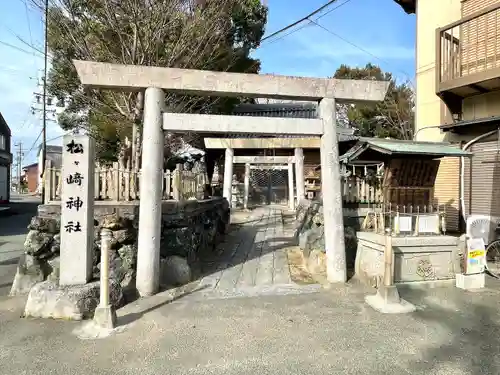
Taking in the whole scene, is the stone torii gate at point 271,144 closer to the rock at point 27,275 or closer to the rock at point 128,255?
the rock at point 128,255

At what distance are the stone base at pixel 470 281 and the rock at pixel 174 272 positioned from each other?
4932 mm

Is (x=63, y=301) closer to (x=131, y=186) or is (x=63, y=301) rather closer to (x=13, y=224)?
(x=131, y=186)

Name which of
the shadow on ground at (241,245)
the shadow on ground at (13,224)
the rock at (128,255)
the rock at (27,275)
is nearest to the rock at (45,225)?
the rock at (27,275)

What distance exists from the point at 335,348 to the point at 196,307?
2.31 metres

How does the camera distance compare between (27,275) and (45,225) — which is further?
(45,225)

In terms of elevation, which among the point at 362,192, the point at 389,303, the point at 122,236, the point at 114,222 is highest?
the point at 362,192

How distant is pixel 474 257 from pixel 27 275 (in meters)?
8.35

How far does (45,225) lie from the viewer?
732cm

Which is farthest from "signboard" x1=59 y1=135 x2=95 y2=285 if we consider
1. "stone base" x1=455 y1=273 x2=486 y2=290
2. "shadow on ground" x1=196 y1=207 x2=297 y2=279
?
"stone base" x1=455 y1=273 x2=486 y2=290

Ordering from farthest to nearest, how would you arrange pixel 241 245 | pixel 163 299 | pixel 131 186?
pixel 241 245 < pixel 131 186 < pixel 163 299

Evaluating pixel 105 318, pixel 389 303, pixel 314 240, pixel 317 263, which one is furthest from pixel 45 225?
pixel 389 303

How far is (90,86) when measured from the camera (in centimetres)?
606

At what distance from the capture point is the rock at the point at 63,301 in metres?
5.28

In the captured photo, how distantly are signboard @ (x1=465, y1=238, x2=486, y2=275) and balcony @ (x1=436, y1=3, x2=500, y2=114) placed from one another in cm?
412
